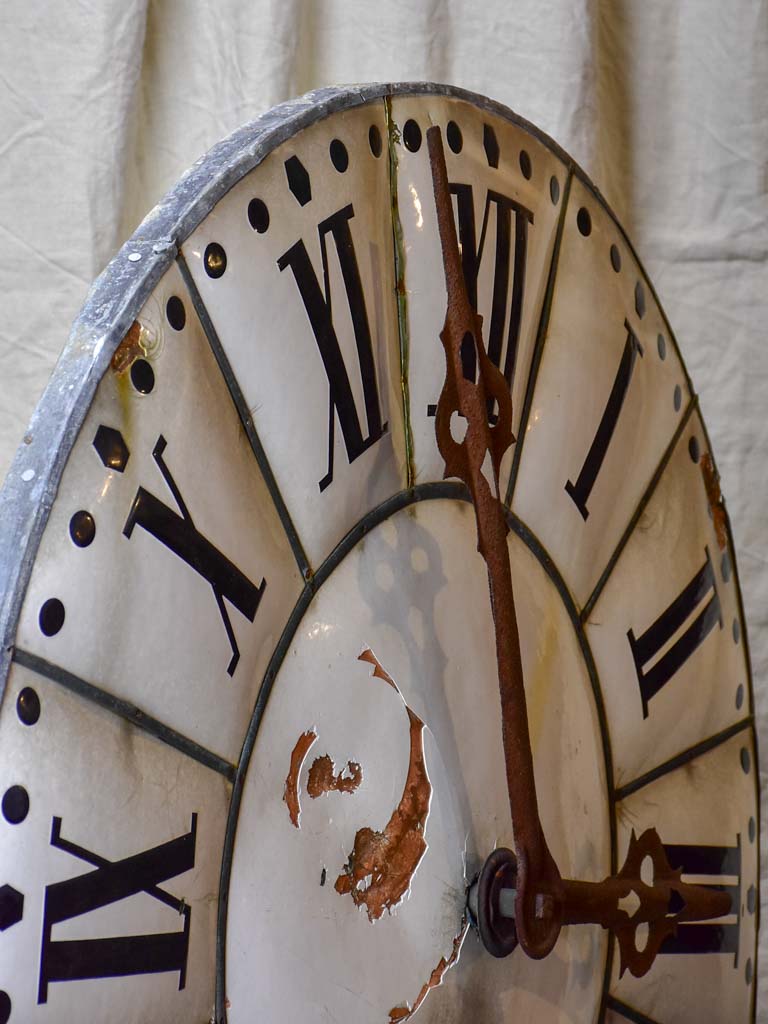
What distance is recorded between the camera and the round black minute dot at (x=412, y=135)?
0.61m

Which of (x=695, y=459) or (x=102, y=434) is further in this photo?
(x=695, y=459)

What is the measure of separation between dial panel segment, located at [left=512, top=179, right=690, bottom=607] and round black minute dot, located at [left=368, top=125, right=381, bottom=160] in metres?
0.15

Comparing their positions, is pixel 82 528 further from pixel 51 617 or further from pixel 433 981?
pixel 433 981

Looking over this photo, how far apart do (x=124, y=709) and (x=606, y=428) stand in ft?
1.16

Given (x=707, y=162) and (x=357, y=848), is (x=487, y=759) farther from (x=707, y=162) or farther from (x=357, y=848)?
(x=707, y=162)

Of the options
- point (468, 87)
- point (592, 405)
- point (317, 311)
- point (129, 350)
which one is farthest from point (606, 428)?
point (468, 87)

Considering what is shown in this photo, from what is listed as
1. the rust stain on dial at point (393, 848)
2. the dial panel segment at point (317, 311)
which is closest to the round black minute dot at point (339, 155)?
the dial panel segment at point (317, 311)

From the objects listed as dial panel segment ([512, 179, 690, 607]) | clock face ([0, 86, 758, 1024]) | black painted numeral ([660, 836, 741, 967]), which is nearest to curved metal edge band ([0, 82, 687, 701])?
clock face ([0, 86, 758, 1024])

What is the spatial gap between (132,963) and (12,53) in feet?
2.35

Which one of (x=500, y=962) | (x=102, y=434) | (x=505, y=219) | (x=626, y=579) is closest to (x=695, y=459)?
(x=626, y=579)

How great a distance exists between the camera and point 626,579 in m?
0.73

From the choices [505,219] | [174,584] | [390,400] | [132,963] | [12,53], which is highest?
[12,53]

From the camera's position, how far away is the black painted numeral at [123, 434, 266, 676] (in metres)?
0.47

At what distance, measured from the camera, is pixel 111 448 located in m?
0.46
